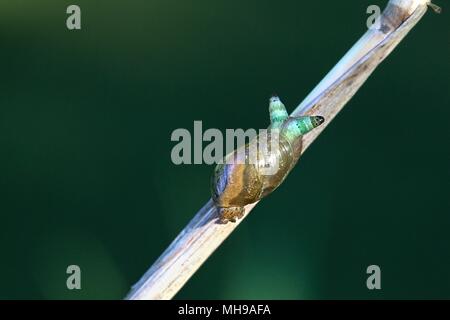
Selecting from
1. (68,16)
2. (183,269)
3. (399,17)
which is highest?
(68,16)

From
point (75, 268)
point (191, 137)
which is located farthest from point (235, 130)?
point (75, 268)

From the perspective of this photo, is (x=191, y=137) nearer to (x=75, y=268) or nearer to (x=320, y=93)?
(x=75, y=268)

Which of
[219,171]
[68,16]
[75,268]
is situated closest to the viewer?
[219,171]

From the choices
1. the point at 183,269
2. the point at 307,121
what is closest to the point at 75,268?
the point at 183,269

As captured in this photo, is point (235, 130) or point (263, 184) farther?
point (235, 130)

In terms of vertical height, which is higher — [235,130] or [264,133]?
[235,130]

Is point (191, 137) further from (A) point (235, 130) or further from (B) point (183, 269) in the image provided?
(B) point (183, 269)

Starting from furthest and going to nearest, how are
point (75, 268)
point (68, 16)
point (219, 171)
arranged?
point (68, 16)
point (75, 268)
point (219, 171)
